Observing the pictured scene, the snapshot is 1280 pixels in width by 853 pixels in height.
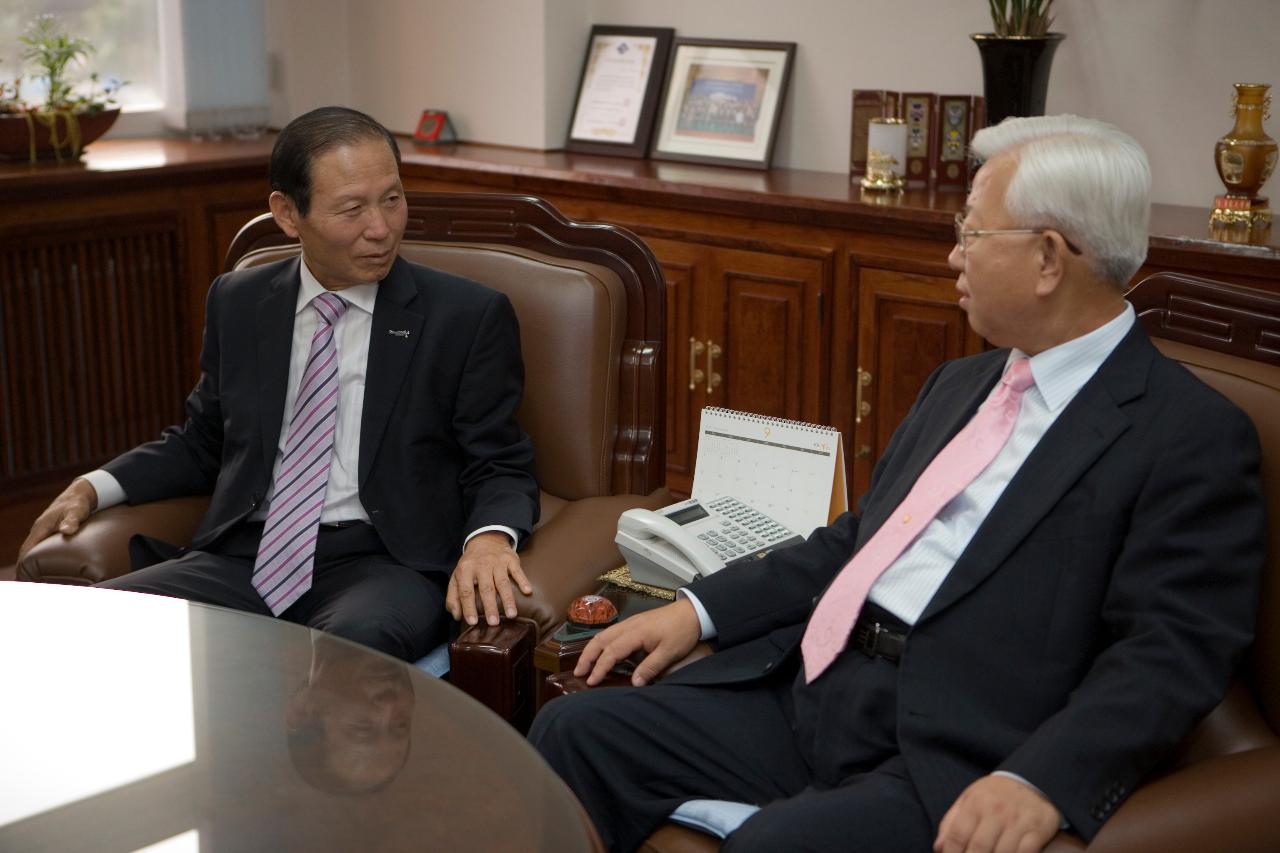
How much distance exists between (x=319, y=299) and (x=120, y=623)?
76 cm

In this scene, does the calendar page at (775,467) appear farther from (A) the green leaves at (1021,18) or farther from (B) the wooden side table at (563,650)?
(A) the green leaves at (1021,18)

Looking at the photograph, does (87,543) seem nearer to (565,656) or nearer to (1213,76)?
(565,656)

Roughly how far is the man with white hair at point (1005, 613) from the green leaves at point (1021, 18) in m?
1.84

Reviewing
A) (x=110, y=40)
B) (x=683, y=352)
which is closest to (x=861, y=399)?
(x=683, y=352)

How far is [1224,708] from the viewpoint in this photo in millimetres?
1804

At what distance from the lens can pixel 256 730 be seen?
164cm

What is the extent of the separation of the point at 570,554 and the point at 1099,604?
3.04ft

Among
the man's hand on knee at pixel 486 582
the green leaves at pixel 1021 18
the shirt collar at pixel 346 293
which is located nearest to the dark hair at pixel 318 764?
the man's hand on knee at pixel 486 582

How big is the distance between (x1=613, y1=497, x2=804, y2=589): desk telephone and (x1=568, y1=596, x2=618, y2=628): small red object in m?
0.12

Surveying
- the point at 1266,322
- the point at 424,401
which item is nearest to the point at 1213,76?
the point at 1266,322

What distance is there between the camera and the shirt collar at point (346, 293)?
2537 mm

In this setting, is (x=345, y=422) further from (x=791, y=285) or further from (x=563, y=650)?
(x=791, y=285)

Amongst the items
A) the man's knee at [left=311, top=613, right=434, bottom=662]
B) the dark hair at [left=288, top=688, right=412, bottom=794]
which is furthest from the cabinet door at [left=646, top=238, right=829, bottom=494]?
the dark hair at [left=288, top=688, right=412, bottom=794]

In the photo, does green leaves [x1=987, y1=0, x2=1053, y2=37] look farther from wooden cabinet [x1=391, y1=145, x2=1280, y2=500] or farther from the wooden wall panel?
the wooden wall panel
